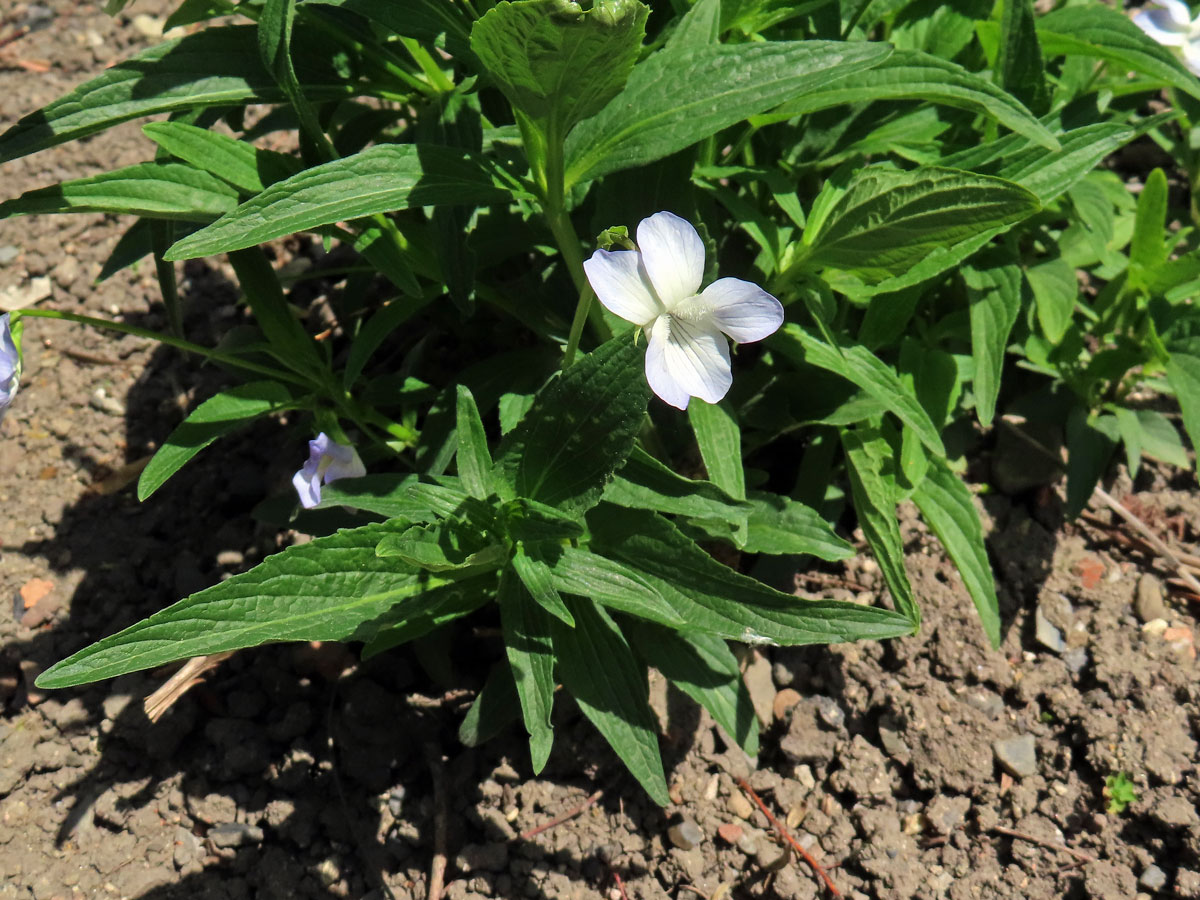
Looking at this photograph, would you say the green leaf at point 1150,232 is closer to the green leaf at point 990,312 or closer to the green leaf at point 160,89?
the green leaf at point 990,312

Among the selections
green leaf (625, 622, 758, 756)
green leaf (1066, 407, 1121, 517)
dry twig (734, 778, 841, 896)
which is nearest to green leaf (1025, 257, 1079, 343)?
green leaf (1066, 407, 1121, 517)

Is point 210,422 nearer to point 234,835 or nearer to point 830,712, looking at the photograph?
point 234,835

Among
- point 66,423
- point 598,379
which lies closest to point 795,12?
point 598,379

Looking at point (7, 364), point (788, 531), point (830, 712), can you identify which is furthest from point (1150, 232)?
point (7, 364)

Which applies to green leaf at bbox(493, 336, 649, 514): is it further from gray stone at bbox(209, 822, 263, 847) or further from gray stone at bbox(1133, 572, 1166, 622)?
gray stone at bbox(1133, 572, 1166, 622)

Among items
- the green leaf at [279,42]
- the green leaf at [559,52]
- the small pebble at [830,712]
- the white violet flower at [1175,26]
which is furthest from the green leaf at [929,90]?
the small pebble at [830,712]

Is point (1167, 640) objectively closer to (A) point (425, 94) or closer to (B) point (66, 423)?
(A) point (425, 94)
